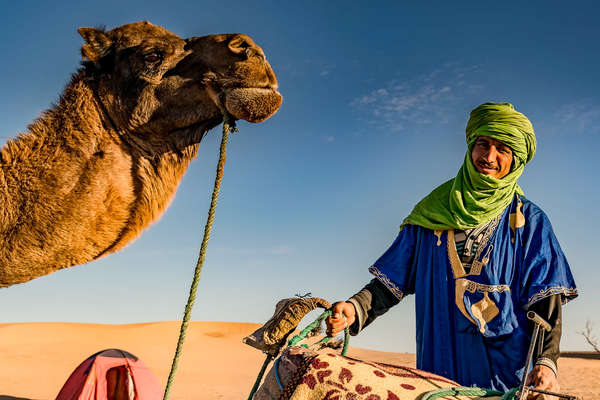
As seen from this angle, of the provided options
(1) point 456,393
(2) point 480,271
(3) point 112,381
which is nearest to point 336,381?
(1) point 456,393

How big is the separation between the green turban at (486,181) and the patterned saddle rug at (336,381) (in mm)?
1115

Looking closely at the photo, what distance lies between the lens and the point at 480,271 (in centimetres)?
287

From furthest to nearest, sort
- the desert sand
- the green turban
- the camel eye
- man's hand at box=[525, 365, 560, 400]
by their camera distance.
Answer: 1. the desert sand
2. the camel eye
3. the green turban
4. man's hand at box=[525, 365, 560, 400]

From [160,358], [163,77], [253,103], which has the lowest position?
[160,358]

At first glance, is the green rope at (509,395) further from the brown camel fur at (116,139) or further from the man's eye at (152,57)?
the man's eye at (152,57)

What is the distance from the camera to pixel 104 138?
3.23 meters

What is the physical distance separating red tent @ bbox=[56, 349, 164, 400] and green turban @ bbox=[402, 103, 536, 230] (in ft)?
15.3

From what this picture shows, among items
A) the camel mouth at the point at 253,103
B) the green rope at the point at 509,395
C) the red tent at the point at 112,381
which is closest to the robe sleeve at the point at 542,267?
the green rope at the point at 509,395

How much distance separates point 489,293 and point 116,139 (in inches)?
91.0

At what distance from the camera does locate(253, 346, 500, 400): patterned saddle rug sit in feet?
6.50

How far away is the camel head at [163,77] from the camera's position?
3.12 metres

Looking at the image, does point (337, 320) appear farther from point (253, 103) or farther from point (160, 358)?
point (160, 358)

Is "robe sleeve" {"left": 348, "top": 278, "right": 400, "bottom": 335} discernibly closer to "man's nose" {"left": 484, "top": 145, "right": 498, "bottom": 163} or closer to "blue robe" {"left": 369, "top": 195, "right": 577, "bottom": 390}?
"blue robe" {"left": 369, "top": 195, "right": 577, "bottom": 390}

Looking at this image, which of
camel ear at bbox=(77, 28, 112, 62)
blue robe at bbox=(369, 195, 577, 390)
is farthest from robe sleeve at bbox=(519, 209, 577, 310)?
camel ear at bbox=(77, 28, 112, 62)
